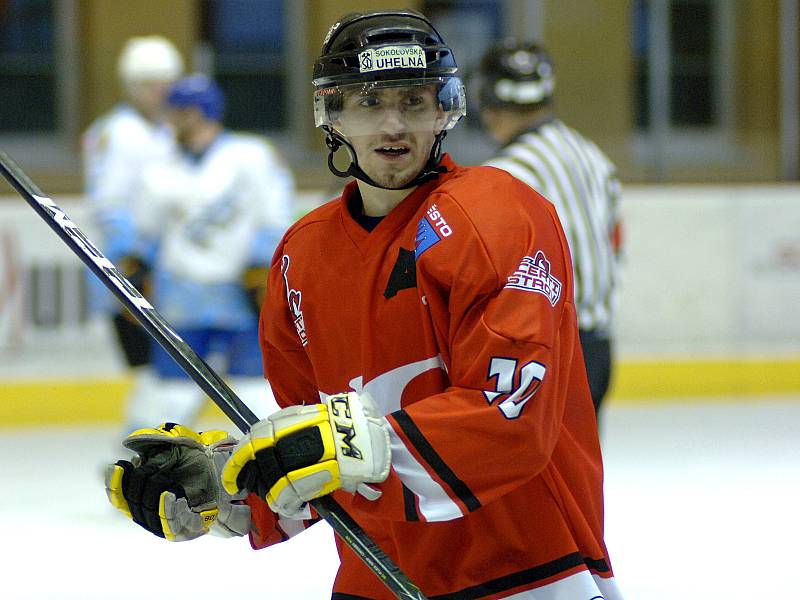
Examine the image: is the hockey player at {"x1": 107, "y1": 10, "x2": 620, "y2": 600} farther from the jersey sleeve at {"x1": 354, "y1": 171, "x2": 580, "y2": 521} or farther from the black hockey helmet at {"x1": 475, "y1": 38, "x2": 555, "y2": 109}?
the black hockey helmet at {"x1": 475, "y1": 38, "x2": 555, "y2": 109}

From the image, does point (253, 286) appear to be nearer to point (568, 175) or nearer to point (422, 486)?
point (568, 175)

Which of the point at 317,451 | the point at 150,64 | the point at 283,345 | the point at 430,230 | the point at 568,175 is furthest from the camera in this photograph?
the point at 150,64

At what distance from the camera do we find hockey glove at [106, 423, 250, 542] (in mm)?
1652

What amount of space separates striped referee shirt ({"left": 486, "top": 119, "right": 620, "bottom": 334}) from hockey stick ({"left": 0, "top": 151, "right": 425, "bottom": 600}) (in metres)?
1.49

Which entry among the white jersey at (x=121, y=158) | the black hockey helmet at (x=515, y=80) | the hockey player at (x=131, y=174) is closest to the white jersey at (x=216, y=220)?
the hockey player at (x=131, y=174)

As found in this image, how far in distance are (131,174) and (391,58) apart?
3.41 m

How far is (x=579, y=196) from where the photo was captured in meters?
3.19

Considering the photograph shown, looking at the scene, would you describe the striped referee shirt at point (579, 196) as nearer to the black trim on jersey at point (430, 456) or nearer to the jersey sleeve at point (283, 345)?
the jersey sleeve at point (283, 345)

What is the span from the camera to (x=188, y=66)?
7.70 m

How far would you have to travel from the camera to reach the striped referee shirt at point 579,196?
315 centimetres

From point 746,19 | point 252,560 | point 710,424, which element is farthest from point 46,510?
point 746,19

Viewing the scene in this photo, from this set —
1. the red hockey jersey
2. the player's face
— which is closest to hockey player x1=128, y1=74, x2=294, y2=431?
the red hockey jersey

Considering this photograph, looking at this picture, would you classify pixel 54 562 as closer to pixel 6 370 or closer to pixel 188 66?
pixel 6 370

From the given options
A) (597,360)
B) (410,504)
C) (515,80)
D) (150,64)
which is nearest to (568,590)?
(410,504)
